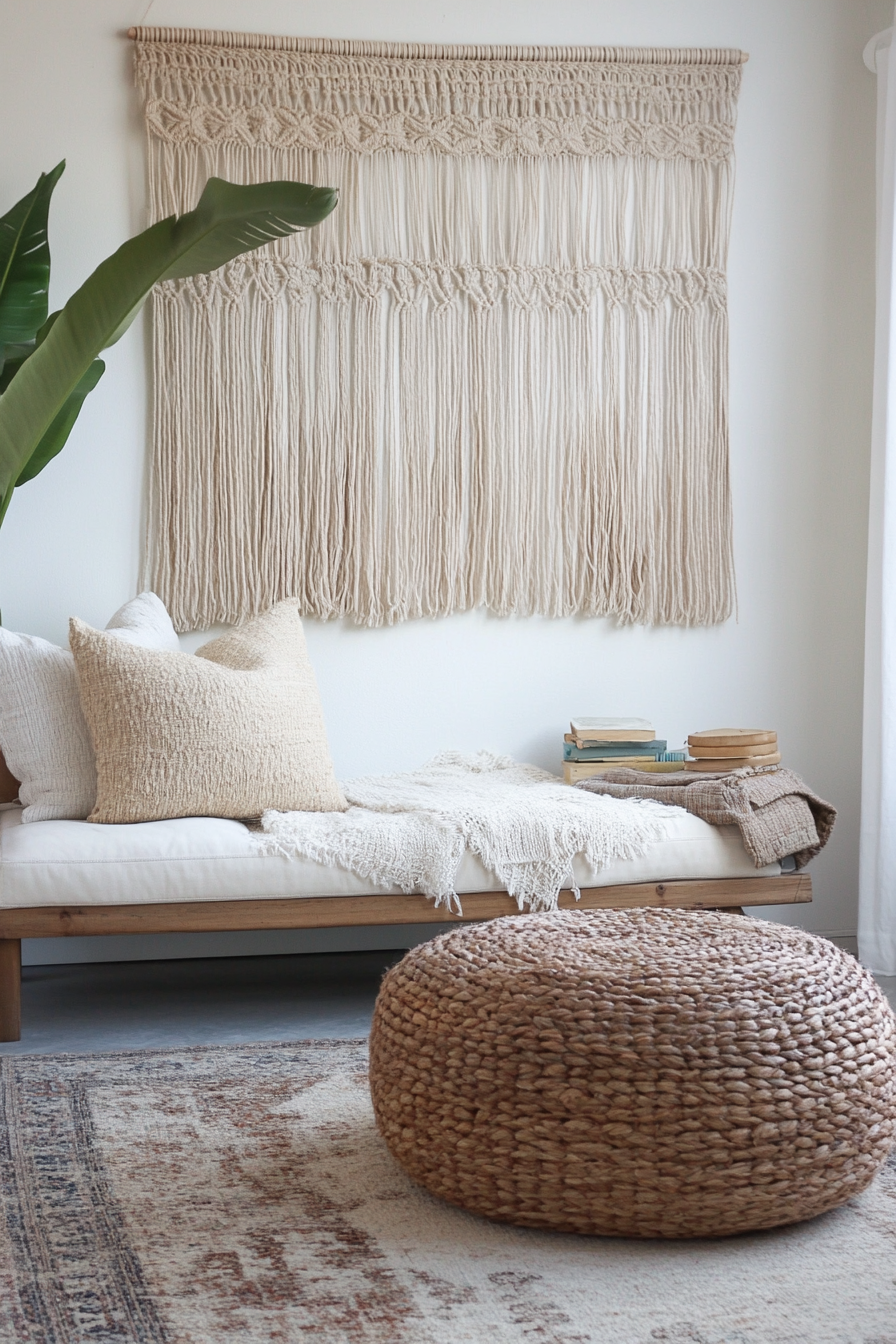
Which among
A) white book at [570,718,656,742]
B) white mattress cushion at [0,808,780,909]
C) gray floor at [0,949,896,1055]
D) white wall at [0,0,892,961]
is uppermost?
white wall at [0,0,892,961]

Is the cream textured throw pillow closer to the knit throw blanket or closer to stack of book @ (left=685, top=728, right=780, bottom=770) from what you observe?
the knit throw blanket

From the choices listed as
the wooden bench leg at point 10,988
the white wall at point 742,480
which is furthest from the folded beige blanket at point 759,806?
the wooden bench leg at point 10,988

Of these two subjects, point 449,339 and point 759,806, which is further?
point 449,339

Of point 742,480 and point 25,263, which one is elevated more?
point 25,263

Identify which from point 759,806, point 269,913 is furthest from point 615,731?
point 269,913

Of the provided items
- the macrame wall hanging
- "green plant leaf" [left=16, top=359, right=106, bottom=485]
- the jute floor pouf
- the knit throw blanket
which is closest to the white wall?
the macrame wall hanging

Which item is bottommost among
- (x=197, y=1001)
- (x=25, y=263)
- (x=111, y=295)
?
(x=197, y=1001)

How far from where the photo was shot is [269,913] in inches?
91.7

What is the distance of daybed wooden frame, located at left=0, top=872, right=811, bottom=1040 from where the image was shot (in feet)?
7.42

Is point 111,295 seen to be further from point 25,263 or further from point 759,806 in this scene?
point 759,806

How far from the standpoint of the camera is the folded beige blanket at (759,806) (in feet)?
8.18

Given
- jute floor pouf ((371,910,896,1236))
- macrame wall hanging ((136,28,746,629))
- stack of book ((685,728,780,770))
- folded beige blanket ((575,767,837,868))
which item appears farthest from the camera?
macrame wall hanging ((136,28,746,629))

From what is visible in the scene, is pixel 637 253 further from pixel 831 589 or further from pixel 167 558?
pixel 167 558

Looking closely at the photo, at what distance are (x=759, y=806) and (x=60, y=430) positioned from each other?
1.74 meters
